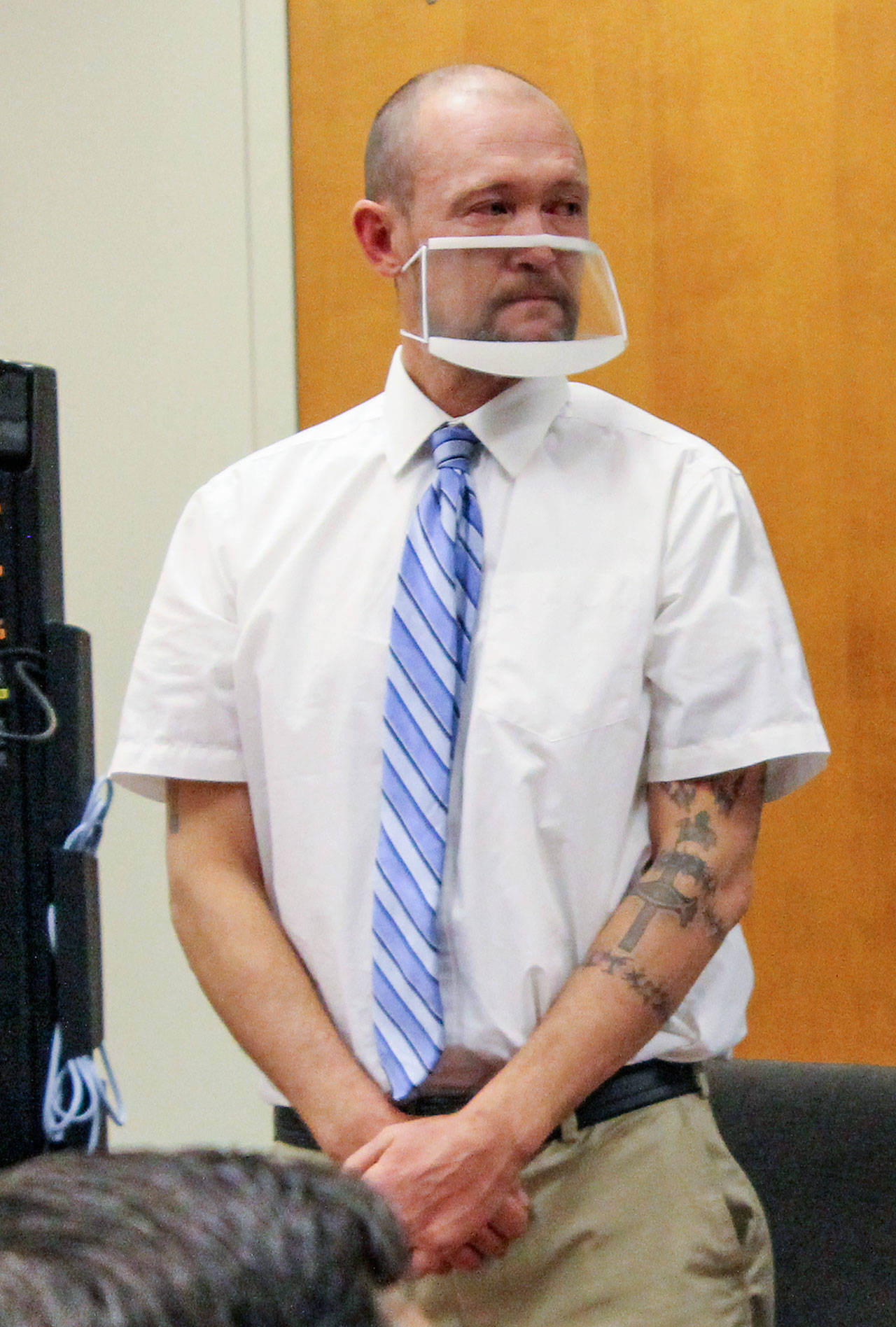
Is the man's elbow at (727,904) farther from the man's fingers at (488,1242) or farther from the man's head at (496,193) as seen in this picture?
the man's head at (496,193)

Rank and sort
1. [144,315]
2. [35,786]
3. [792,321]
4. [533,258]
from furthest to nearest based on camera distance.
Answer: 1. [144,315]
2. [792,321]
3. [533,258]
4. [35,786]

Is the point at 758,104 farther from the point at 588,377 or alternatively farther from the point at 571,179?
the point at 571,179

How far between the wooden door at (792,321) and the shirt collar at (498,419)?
2.63 feet

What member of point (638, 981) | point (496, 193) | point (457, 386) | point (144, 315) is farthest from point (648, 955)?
point (144, 315)

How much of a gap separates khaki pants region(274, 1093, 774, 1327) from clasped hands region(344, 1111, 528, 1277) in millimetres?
94

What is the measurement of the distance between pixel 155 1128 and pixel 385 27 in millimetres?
1933

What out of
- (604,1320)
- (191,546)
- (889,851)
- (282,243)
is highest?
(282,243)

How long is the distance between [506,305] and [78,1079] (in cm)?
83

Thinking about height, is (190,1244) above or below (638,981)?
above

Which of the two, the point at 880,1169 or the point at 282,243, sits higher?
the point at 282,243

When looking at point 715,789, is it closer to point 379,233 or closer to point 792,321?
point 379,233

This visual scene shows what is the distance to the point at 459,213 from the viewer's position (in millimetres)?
1489

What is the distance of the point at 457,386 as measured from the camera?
1.55m

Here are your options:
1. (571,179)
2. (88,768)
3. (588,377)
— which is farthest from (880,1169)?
(588,377)
